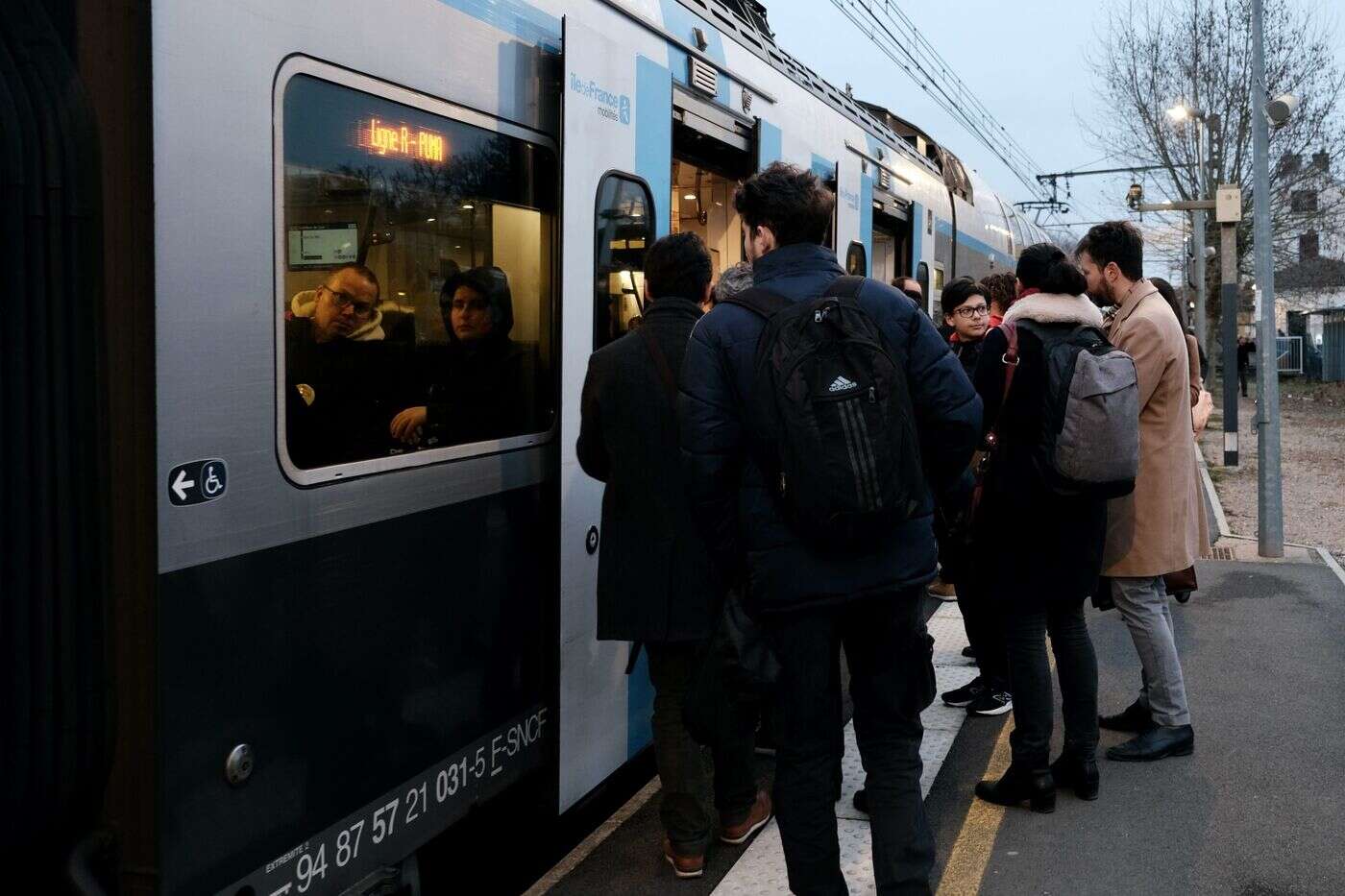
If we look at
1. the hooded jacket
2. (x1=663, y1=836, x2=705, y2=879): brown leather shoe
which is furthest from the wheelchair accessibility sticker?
(x1=663, y1=836, x2=705, y2=879): brown leather shoe

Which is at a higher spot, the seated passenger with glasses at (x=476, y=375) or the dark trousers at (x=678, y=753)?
the seated passenger with glasses at (x=476, y=375)

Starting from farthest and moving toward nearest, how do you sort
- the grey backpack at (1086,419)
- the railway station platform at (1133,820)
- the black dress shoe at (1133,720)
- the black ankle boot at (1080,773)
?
1. the black dress shoe at (1133,720)
2. the black ankle boot at (1080,773)
3. the grey backpack at (1086,419)
4. the railway station platform at (1133,820)

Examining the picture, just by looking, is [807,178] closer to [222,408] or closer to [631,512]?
[631,512]

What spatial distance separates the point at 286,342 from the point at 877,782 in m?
1.73

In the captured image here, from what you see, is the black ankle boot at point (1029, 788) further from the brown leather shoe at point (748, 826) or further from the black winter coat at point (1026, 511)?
the brown leather shoe at point (748, 826)

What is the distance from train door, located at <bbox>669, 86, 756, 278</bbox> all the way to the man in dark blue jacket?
1.50 metres

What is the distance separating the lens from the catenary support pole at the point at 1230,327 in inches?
540

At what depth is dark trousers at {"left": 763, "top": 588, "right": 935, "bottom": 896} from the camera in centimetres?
298

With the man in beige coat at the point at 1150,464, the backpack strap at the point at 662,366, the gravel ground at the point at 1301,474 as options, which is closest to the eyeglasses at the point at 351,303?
the backpack strap at the point at 662,366

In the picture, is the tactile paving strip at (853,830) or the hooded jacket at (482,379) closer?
the hooded jacket at (482,379)

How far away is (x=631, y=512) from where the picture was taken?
3623 millimetres

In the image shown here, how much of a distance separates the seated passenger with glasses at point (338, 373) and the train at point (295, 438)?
12mm

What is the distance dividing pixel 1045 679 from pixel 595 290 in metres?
1.92

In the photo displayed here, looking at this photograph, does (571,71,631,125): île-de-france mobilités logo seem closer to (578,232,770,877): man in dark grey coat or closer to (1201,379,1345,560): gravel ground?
(578,232,770,877): man in dark grey coat
